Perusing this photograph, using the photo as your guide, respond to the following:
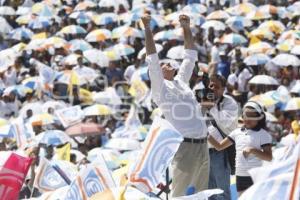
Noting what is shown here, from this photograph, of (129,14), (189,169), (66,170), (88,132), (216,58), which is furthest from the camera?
(129,14)

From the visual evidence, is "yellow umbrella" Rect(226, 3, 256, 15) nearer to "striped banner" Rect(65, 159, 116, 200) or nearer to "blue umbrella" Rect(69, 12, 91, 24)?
"blue umbrella" Rect(69, 12, 91, 24)

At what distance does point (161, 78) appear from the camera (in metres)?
8.66

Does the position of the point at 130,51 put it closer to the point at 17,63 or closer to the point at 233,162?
the point at 17,63

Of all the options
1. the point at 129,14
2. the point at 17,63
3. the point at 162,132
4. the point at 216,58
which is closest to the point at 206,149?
the point at 162,132

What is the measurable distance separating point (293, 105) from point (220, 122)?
784 centimetres

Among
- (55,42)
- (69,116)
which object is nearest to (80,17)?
(55,42)

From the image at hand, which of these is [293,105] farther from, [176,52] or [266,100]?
[176,52]

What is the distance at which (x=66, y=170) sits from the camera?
1070 cm

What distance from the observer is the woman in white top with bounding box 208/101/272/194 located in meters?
8.65

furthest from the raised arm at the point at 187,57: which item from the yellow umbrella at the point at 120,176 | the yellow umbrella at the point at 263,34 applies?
the yellow umbrella at the point at 263,34

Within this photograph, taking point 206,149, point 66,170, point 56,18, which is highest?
point 206,149

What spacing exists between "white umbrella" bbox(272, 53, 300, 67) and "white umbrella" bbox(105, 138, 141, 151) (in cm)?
490

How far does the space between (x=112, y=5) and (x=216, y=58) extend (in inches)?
253

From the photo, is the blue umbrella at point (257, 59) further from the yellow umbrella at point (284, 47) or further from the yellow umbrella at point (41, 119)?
the yellow umbrella at point (41, 119)
